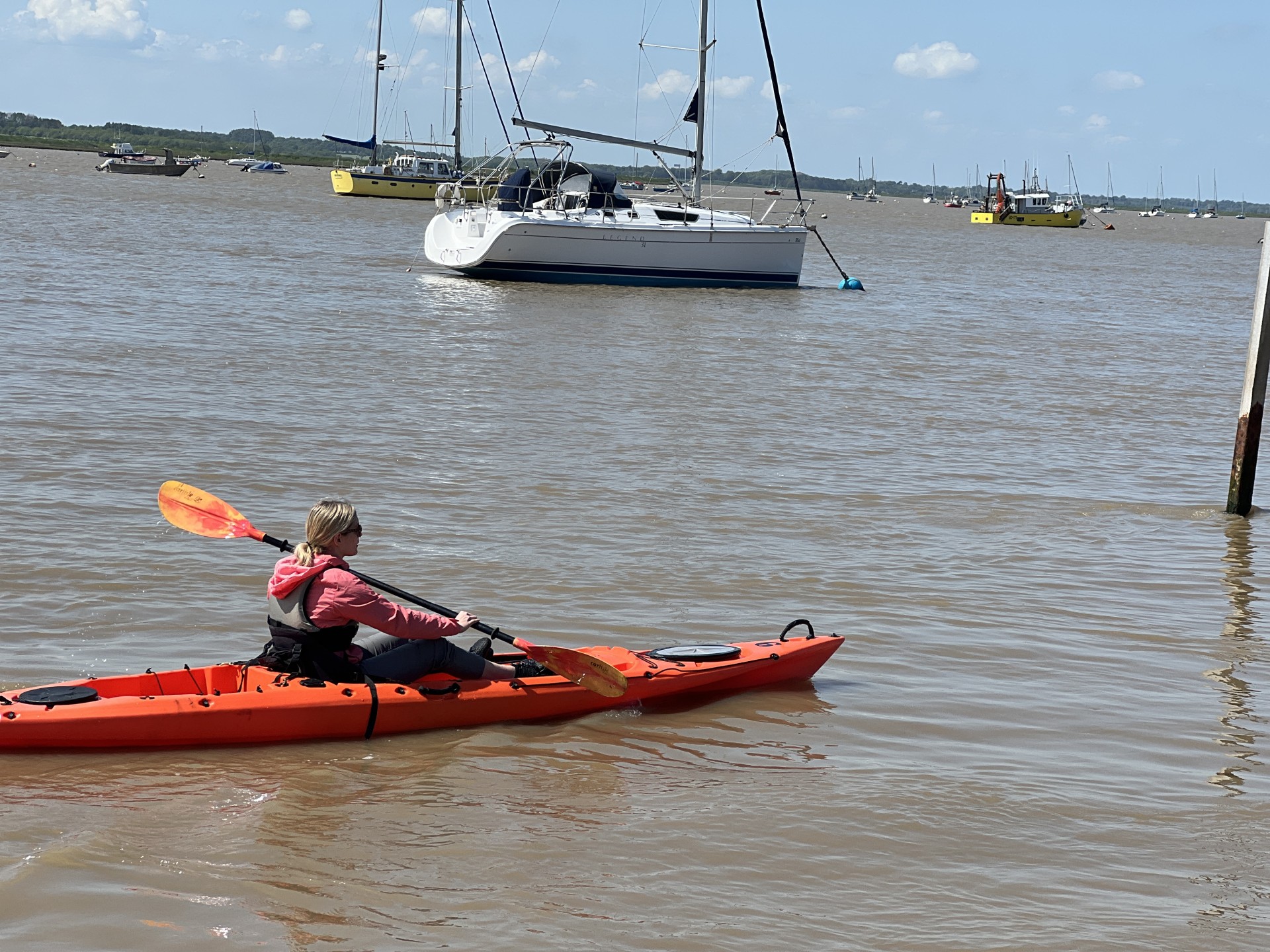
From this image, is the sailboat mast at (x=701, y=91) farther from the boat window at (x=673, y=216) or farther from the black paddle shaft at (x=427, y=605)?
the black paddle shaft at (x=427, y=605)

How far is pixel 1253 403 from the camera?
998cm

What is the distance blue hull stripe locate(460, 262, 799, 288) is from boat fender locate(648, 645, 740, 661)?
19904mm

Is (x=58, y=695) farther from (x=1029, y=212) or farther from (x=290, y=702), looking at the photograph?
(x=1029, y=212)

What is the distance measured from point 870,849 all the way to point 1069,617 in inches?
127

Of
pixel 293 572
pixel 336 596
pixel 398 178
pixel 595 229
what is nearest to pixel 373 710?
pixel 336 596

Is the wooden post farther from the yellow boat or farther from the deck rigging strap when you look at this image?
the yellow boat

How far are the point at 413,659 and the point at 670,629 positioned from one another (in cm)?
184

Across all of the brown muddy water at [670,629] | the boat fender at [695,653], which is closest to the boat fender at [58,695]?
the brown muddy water at [670,629]

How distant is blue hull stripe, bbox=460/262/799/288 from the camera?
25688 mm

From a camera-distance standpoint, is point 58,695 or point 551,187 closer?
point 58,695

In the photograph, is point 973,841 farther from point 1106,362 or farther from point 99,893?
point 1106,362

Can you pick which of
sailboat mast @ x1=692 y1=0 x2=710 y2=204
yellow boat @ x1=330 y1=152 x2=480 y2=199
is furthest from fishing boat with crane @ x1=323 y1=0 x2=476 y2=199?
sailboat mast @ x1=692 y1=0 x2=710 y2=204

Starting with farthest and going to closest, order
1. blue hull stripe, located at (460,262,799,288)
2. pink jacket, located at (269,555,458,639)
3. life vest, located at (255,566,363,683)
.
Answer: blue hull stripe, located at (460,262,799,288) < life vest, located at (255,566,363,683) < pink jacket, located at (269,555,458,639)

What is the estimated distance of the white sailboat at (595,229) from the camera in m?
25.3
